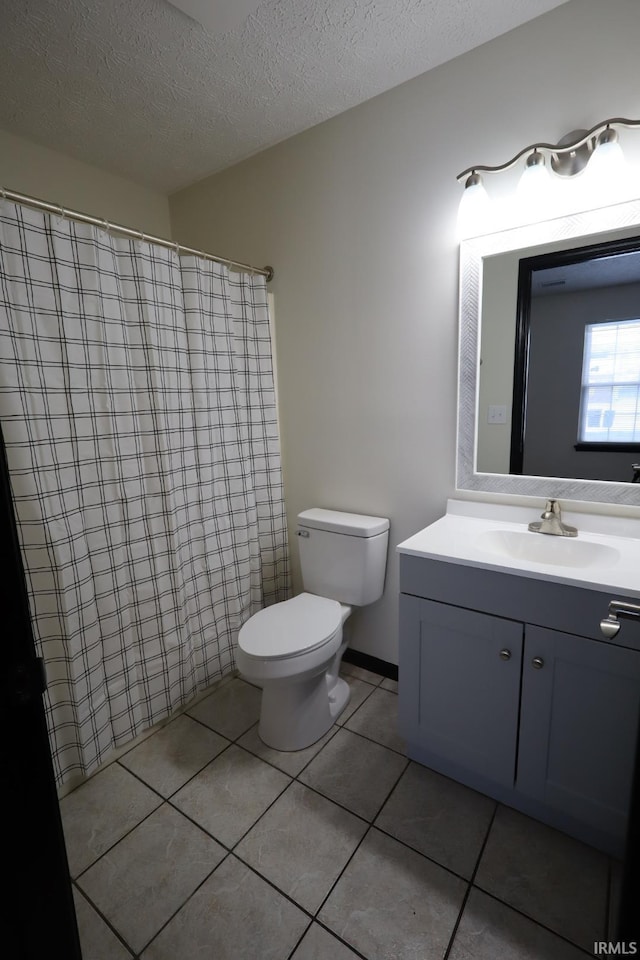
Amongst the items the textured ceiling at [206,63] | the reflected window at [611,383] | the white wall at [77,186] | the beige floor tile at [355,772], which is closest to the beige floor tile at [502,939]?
the beige floor tile at [355,772]

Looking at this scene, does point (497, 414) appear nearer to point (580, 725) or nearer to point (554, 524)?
point (554, 524)

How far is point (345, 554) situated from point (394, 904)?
1.08 meters

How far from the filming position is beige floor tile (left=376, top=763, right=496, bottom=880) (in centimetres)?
126

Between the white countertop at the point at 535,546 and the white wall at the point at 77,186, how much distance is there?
2035mm

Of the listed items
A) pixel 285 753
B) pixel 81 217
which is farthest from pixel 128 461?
pixel 285 753

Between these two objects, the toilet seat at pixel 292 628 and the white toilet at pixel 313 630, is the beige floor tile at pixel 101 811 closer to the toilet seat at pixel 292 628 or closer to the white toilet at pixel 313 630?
the white toilet at pixel 313 630

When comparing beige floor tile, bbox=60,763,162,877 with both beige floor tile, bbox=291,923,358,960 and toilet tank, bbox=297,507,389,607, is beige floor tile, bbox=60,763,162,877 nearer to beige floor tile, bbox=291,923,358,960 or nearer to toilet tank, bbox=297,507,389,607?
→ beige floor tile, bbox=291,923,358,960

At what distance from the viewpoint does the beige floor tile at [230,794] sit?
4.50 ft

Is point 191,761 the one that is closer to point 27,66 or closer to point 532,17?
point 27,66

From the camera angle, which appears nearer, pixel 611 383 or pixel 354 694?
pixel 611 383

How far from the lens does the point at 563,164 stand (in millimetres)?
1341

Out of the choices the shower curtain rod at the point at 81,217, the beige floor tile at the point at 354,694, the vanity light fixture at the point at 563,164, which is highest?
the vanity light fixture at the point at 563,164

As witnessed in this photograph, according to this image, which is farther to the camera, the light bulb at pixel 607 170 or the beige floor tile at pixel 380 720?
the beige floor tile at pixel 380 720

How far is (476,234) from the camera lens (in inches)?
60.7
